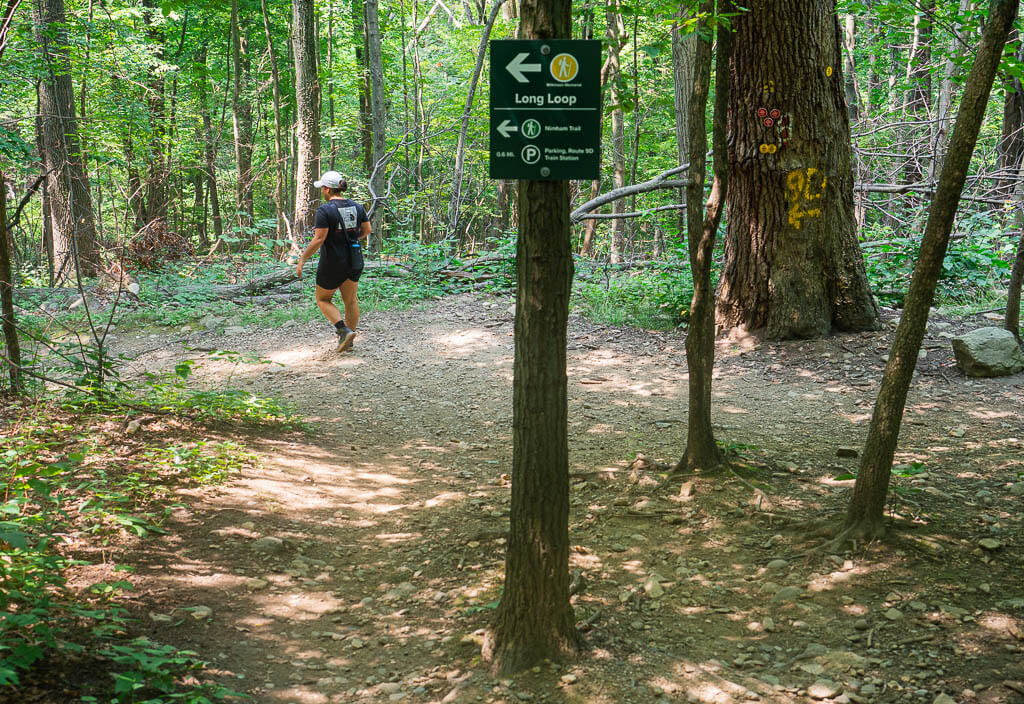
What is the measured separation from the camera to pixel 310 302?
11758 millimetres

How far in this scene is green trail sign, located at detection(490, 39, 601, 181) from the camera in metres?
2.80

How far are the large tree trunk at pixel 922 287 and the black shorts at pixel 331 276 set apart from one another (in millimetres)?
6466

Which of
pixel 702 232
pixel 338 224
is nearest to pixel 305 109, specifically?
pixel 338 224

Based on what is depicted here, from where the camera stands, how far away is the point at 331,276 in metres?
8.91

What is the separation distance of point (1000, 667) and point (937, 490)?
181 centimetres

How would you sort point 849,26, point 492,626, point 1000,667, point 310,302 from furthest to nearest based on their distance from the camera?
point 849,26 < point 310,302 < point 492,626 < point 1000,667

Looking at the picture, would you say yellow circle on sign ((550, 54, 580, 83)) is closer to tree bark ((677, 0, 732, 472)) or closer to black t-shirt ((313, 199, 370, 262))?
tree bark ((677, 0, 732, 472))

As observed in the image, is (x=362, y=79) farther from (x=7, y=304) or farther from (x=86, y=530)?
(x=86, y=530)

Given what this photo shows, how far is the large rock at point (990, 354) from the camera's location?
677 cm

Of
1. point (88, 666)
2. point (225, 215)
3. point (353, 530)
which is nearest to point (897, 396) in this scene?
point (353, 530)

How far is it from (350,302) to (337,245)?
2.47 feet

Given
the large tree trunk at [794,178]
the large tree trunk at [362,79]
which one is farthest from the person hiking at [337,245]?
the large tree trunk at [362,79]

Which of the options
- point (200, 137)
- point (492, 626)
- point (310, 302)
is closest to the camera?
point (492, 626)

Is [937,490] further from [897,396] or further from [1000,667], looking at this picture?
[1000,667]
